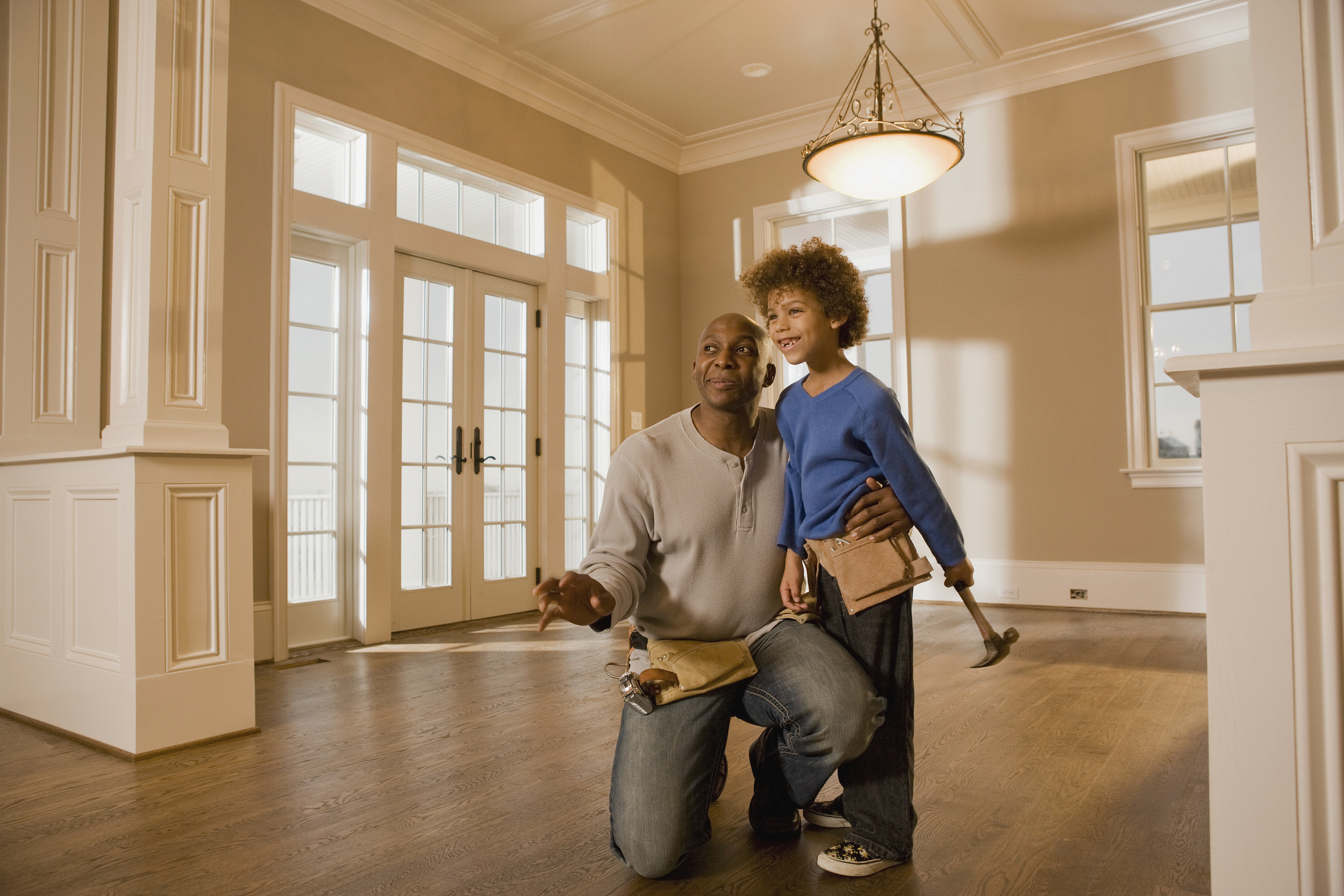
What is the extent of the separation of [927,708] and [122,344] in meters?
2.76

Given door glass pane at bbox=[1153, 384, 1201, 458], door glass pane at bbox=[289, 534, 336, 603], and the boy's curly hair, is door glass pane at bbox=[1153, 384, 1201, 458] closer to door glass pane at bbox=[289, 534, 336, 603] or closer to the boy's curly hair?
the boy's curly hair

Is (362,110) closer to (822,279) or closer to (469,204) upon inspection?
(469,204)

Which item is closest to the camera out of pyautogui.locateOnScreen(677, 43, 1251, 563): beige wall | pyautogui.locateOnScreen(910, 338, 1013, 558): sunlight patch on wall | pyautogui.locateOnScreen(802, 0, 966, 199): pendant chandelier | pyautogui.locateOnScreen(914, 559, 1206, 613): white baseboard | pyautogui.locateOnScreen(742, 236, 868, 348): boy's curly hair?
pyautogui.locateOnScreen(742, 236, 868, 348): boy's curly hair

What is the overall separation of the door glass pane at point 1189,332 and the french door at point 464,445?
356 centimetres

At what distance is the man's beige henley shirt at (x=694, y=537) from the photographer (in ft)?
5.94

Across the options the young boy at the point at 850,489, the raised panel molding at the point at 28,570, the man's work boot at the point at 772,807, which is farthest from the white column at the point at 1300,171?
the raised panel molding at the point at 28,570

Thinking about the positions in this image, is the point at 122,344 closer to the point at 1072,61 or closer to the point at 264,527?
the point at 264,527

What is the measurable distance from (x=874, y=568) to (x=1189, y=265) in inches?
166

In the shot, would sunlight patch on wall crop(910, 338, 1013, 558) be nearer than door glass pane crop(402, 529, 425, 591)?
No

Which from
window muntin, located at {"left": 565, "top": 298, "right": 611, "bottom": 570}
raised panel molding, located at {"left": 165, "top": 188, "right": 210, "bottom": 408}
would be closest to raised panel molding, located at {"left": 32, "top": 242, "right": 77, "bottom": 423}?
raised panel molding, located at {"left": 165, "top": 188, "right": 210, "bottom": 408}

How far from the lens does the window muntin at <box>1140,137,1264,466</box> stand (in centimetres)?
472

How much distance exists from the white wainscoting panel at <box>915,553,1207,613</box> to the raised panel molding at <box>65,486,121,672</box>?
4055 millimetres

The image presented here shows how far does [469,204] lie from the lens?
5051mm

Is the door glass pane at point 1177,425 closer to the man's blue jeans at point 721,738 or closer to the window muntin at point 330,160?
the man's blue jeans at point 721,738
